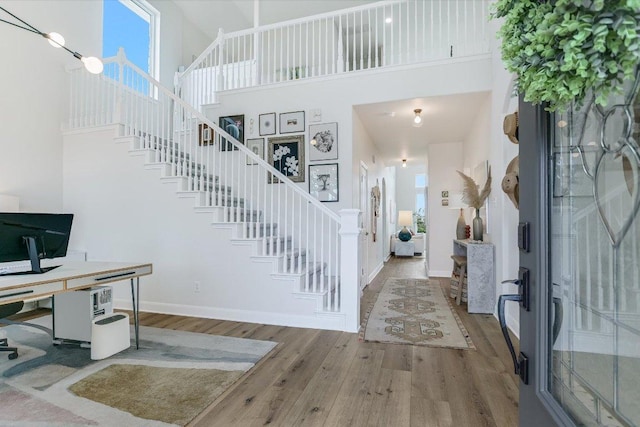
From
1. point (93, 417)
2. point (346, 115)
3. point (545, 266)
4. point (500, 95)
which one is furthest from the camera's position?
point (346, 115)

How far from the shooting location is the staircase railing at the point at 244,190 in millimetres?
3633

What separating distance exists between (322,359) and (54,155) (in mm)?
4789

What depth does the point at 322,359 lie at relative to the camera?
2.68 meters

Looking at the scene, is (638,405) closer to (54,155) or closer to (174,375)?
(174,375)

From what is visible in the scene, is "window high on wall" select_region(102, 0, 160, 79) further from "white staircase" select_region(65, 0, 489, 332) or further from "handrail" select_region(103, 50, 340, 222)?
"handrail" select_region(103, 50, 340, 222)

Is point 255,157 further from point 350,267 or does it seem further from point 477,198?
point 477,198

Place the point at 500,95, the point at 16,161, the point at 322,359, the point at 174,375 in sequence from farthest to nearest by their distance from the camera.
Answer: the point at 16,161
the point at 500,95
the point at 322,359
the point at 174,375

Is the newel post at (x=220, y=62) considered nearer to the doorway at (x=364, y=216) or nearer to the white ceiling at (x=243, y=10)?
the white ceiling at (x=243, y=10)

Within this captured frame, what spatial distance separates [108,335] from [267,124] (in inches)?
132

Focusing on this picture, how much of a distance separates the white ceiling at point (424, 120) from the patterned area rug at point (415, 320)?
276 centimetres

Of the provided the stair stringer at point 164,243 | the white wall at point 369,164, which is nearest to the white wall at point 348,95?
the white wall at point 369,164

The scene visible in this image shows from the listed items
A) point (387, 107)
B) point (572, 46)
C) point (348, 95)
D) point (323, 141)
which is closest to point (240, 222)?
point (323, 141)

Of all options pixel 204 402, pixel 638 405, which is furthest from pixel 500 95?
pixel 204 402

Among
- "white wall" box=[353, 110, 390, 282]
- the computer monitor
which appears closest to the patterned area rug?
"white wall" box=[353, 110, 390, 282]
